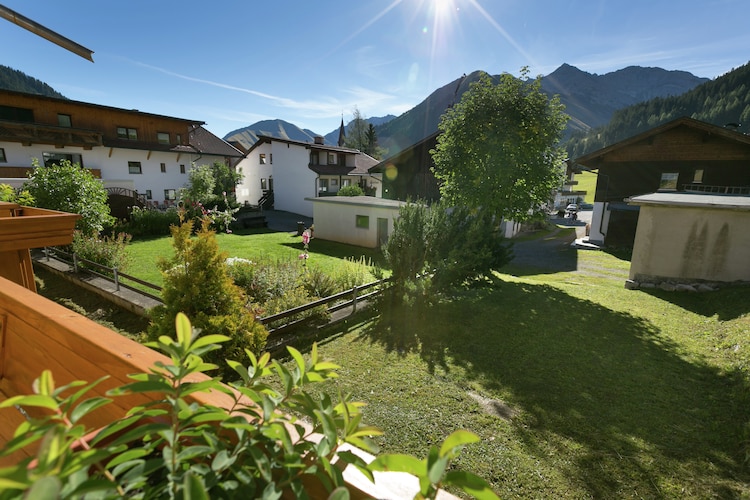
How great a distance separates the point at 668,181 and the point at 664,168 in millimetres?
895

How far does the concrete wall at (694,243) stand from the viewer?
32.6 feet

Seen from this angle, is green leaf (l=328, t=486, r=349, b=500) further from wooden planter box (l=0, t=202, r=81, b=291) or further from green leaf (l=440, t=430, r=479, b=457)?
wooden planter box (l=0, t=202, r=81, b=291)

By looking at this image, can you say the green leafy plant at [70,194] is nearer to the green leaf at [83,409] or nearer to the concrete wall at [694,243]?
the green leaf at [83,409]

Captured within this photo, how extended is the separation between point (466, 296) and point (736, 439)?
6491 millimetres

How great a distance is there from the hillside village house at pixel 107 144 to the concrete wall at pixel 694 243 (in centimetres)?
3138

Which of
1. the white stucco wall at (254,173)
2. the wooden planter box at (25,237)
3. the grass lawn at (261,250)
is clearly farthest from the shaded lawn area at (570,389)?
the white stucco wall at (254,173)

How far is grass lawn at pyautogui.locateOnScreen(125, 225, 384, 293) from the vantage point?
14125 mm

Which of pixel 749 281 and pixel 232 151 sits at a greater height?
pixel 232 151

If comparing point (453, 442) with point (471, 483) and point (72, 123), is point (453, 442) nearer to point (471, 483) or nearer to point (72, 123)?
point (471, 483)

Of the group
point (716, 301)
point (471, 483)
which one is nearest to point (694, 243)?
point (716, 301)

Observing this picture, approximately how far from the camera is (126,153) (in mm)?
27719

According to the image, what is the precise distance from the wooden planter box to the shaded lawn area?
14.6ft

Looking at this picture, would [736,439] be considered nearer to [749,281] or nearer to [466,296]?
[466,296]

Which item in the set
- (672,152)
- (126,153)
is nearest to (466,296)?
(672,152)
